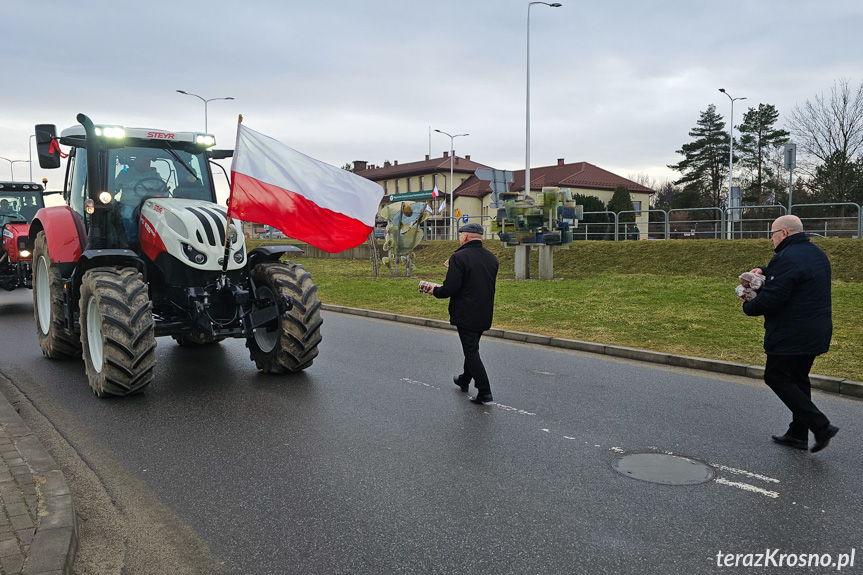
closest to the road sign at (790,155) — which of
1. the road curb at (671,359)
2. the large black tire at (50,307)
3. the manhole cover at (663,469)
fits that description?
the road curb at (671,359)

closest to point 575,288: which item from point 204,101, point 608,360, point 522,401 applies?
point 608,360

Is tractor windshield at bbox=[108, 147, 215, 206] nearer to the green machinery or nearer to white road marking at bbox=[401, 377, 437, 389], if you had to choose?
white road marking at bbox=[401, 377, 437, 389]

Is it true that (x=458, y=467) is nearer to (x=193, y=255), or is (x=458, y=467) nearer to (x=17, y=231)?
(x=193, y=255)

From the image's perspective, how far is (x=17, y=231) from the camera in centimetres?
1559

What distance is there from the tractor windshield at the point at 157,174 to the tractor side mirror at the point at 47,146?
59 centimetres

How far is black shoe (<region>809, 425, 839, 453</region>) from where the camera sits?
17.1 ft

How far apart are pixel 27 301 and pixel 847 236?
2405 centimetres

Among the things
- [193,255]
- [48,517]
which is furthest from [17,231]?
[48,517]

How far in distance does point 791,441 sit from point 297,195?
4.90m

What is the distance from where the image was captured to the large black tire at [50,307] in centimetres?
849

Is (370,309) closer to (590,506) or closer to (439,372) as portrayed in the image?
(439,372)

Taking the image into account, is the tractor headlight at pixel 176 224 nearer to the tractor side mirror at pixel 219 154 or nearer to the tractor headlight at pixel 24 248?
the tractor side mirror at pixel 219 154

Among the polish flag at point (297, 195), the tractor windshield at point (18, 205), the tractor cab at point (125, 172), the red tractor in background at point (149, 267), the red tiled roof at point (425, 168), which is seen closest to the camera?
the polish flag at point (297, 195)

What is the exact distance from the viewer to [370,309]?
50.4ft
